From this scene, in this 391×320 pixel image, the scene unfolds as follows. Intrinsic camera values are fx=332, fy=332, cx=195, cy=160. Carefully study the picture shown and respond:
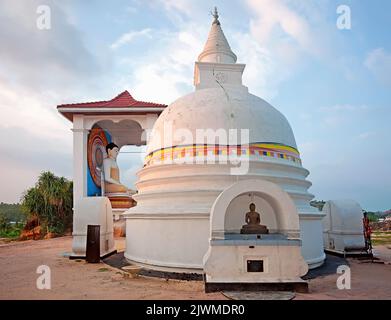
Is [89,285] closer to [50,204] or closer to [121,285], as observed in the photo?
[121,285]

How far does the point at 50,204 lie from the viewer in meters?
25.5

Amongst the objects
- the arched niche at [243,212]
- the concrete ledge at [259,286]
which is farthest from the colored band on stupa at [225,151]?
the concrete ledge at [259,286]

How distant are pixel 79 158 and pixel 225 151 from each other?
522 inches

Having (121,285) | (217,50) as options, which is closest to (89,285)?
(121,285)

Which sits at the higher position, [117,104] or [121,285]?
[117,104]

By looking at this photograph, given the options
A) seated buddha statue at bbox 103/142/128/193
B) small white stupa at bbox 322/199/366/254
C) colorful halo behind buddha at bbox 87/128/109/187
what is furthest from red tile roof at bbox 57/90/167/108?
small white stupa at bbox 322/199/366/254

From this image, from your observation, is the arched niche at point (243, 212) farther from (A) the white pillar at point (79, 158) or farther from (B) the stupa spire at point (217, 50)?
(A) the white pillar at point (79, 158)

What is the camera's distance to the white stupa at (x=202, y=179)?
978 centimetres

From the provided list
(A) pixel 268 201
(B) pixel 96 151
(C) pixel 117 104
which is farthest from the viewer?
(B) pixel 96 151

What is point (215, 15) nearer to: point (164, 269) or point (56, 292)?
point (164, 269)

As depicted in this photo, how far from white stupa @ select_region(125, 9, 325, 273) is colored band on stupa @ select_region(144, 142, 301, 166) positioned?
0.03m

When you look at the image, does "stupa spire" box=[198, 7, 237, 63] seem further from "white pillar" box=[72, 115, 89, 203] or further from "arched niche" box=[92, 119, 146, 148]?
"white pillar" box=[72, 115, 89, 203]

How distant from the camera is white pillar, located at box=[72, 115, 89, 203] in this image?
20.9 m

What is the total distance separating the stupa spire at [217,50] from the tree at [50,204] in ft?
53.3
